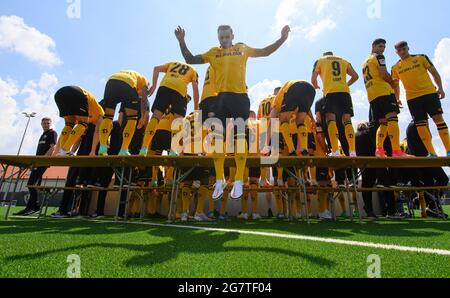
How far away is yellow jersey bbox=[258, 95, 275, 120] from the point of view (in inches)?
324

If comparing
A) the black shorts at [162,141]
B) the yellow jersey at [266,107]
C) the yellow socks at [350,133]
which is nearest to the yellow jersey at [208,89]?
the black shorts at [162,141]

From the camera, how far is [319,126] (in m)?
8.21

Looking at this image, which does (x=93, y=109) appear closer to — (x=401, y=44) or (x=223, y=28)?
(x=223, y=28)

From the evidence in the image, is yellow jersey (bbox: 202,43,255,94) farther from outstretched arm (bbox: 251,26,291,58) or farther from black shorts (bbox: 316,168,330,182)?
black shorts (bbox: 316,168,330,182)

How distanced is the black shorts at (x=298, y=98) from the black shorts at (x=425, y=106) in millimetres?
2387

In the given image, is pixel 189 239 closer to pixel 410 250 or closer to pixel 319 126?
pixel 410 250

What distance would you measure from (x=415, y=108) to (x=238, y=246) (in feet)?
20.1

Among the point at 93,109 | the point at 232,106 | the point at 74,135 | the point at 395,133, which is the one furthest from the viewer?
the point at 93,109

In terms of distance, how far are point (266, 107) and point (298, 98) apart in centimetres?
176

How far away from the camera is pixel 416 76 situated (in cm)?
647

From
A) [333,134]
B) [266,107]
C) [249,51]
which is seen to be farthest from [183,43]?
[266,107]

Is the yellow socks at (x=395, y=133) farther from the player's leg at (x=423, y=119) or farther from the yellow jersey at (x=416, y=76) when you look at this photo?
the yellow jersey at (x=416, y=76)

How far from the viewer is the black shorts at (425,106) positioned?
20.6ft
